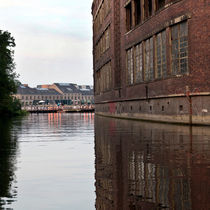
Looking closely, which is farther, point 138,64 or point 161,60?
point 138,64

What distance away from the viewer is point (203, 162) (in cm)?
1050

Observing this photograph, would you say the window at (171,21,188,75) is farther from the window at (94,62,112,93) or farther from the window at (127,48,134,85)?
the window at (94,62,112,93)

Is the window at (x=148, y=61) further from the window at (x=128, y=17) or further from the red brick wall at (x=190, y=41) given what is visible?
the window at (x=128, y=17)

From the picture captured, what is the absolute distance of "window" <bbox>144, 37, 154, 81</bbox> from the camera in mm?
41300

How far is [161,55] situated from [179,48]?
4354 mm

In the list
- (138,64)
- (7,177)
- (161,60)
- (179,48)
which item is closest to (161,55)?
(161,60)

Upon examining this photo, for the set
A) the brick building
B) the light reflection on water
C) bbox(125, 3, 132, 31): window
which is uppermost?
bbox(125, 3, 132, 31): window

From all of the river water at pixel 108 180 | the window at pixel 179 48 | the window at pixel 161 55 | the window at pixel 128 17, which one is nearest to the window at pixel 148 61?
the window at pixel 161 55

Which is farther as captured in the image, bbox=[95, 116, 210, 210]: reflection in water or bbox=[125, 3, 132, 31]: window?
bbox=[125, 3, 132, 31]: window

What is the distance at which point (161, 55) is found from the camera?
3834 centimetres

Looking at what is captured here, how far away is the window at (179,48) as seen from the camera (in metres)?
33.2

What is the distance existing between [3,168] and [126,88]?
133ft

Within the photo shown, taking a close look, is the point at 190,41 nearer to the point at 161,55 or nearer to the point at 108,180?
the point at 161,55

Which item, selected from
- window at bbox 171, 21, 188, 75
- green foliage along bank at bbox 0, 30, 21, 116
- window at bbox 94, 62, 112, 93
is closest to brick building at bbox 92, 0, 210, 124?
window at bbox 171, 21, 188, 75
